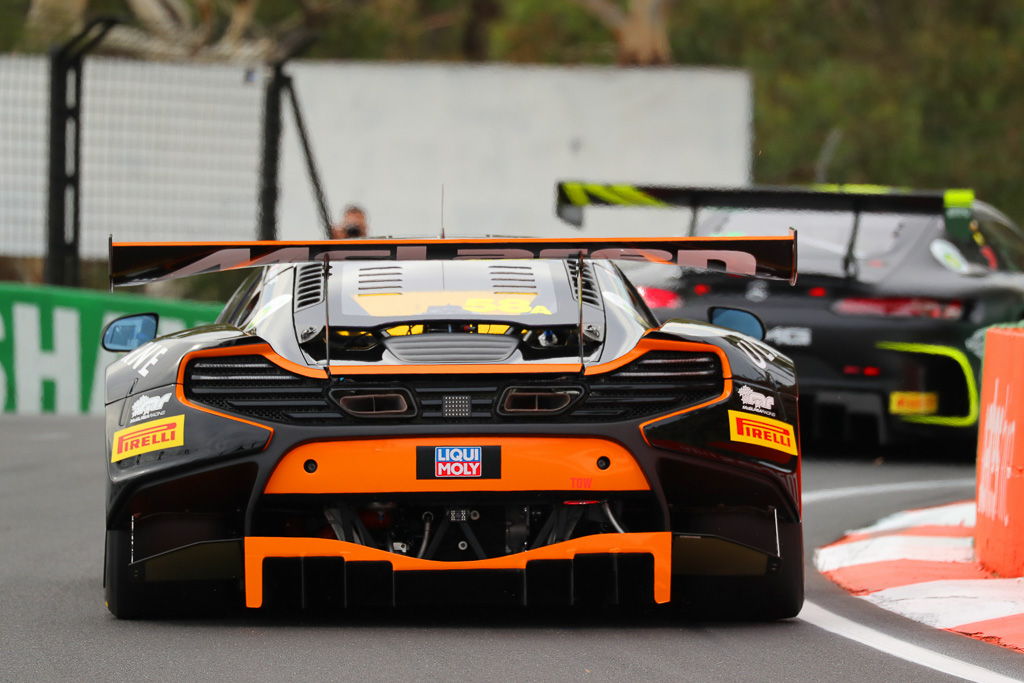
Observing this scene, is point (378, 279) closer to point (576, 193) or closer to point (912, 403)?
point (576, 193)

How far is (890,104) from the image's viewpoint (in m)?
48.3

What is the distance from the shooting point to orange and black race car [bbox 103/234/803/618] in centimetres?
599

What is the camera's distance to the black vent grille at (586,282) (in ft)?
21.8

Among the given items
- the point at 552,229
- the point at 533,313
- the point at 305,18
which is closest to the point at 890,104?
the point at 305,18

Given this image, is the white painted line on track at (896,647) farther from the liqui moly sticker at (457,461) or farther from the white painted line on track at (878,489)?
the white painted line on track at (878,489)

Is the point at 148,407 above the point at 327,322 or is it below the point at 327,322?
below

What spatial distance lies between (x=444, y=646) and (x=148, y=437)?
1065 millimetres

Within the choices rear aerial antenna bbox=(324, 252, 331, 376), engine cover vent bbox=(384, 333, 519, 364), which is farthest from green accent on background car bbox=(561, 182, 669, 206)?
engine cover vent bbox=(384, 333, 519, 364)

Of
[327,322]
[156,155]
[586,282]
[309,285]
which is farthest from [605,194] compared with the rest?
[156,155]

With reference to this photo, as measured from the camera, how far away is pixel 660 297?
39.8 feet

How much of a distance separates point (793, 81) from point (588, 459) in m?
43.7

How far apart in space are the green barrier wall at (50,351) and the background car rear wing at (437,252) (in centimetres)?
963

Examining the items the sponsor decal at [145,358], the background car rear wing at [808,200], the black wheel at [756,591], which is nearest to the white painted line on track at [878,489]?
the background car rear wing at [808,200]

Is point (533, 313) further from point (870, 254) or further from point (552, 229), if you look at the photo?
point (552, 229)
